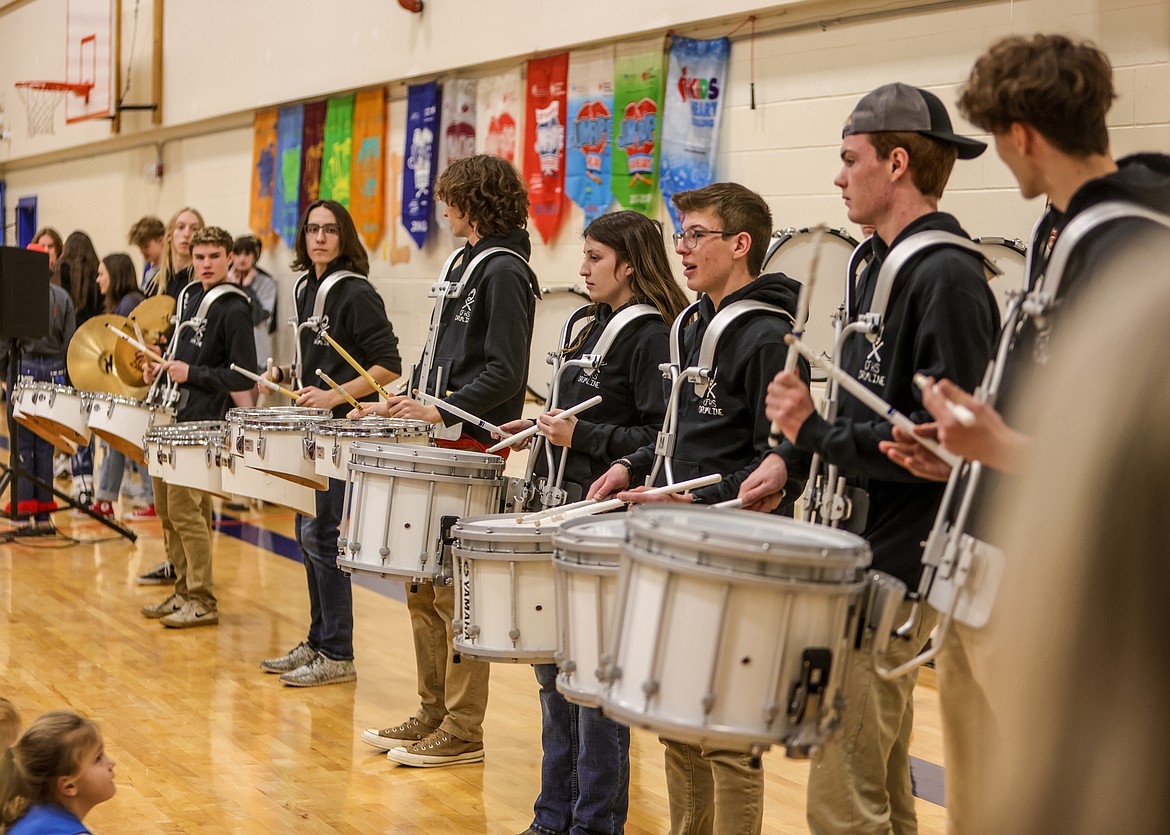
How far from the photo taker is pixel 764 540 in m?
1.98

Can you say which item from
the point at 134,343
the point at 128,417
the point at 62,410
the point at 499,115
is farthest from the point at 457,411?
the point at 499,115

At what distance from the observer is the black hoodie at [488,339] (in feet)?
12.8

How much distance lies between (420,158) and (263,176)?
227 centimetres

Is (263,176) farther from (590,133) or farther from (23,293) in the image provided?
(590,133)

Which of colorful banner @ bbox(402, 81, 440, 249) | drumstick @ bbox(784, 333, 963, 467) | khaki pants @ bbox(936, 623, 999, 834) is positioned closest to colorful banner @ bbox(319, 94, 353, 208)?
colorful banner @ bbox(402, 81, 440, 249)

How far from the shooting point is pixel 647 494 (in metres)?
2.75

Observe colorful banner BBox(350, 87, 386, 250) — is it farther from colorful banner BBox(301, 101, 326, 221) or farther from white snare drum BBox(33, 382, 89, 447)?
white snare drum BBox(33, 382, 89, 447)

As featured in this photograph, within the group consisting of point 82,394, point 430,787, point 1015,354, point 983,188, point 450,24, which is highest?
point 450,24

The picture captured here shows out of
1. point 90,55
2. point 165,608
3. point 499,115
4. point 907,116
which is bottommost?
point 165,608

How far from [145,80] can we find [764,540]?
11.5 metres

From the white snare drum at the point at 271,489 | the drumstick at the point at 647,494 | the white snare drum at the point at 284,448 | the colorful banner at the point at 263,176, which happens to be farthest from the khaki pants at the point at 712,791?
the colorful banner at the point at 263,176

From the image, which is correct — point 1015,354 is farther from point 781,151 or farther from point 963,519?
point 781,151

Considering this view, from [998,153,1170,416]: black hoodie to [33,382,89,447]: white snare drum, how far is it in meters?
5.05

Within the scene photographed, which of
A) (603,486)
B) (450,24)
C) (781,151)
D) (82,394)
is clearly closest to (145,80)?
(450,24)
